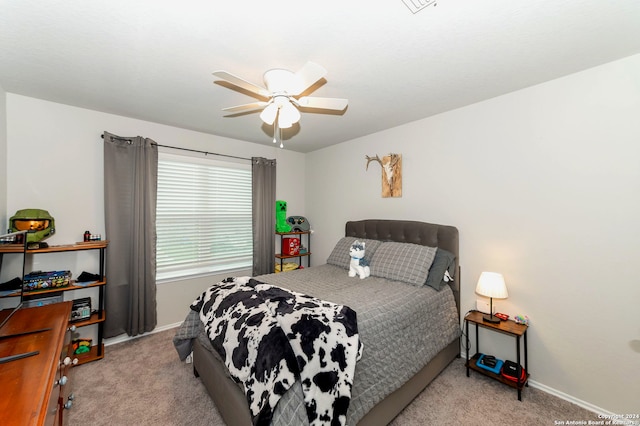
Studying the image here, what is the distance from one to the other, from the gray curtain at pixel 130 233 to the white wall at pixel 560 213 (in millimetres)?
3279

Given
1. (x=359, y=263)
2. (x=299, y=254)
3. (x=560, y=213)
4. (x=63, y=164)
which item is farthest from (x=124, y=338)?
(x=560, y=213)

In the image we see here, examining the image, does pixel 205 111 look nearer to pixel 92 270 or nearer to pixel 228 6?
pixel 228 6

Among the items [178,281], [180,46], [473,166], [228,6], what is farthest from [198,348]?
[473,166]

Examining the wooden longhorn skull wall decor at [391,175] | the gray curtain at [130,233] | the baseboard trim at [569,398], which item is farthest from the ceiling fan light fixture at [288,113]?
the baseboard trim at [569,398]

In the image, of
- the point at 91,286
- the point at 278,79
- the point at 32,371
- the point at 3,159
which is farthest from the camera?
the point at 91,286

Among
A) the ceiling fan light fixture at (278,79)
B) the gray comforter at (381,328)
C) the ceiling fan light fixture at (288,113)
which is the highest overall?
the ceiling fan light fixture at (278,79)

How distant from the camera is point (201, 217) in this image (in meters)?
3.50

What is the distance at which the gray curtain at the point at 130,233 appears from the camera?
2748mm

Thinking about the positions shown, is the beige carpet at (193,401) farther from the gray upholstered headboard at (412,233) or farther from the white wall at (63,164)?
the white wall at (63,164)

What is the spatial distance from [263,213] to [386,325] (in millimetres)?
2642

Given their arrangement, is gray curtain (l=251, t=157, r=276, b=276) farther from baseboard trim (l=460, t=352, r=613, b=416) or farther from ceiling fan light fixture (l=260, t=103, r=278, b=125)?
baseboard trim (l=460, t=352, r=613, b=416)

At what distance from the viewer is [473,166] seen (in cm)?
255

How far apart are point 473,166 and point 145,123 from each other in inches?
146

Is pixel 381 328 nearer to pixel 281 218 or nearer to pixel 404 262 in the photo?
pixel 404 262
